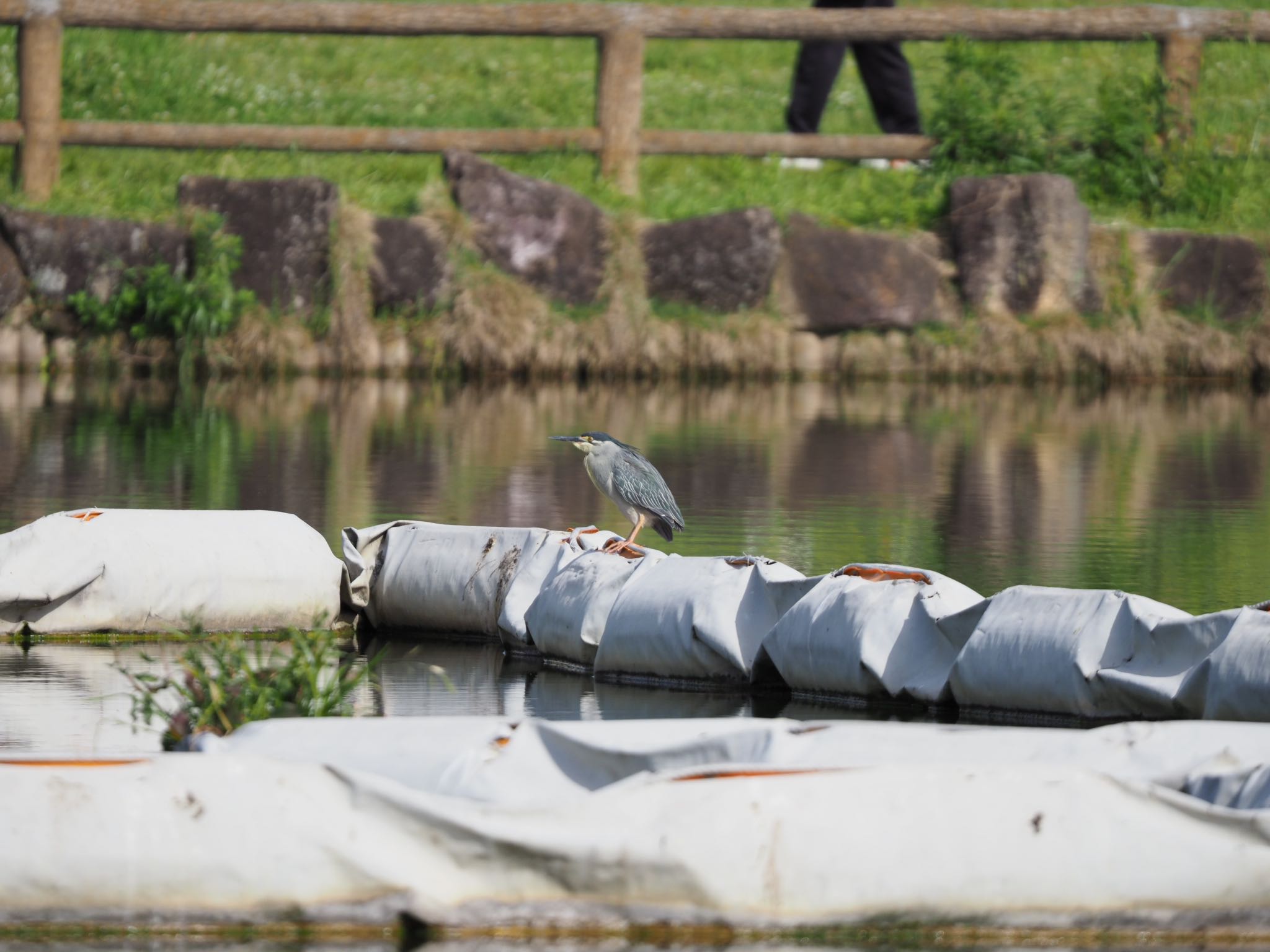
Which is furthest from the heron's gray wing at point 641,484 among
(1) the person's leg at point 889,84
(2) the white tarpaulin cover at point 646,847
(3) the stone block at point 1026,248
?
(1) the person's leg at point 889,84

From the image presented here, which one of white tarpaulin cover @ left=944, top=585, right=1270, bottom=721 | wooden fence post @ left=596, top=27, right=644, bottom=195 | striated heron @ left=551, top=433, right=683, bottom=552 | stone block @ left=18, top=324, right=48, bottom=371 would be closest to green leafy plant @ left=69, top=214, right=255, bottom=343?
stone block @ left=18, top=324, right=48, bottom=371

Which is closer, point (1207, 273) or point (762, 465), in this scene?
point (762, 465)

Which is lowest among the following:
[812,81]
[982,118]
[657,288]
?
[657,288]

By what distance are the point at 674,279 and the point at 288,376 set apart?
2611 mm

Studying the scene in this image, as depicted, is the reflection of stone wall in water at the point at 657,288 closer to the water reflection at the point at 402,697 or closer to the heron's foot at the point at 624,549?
the heron's foot at the point at 624,549

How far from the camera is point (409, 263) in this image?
13.5 metres

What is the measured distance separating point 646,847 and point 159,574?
2635 mm

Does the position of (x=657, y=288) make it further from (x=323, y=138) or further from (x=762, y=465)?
(x=762, y=465)

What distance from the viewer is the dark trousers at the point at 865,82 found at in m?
14.3

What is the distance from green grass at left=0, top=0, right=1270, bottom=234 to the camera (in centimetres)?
1448

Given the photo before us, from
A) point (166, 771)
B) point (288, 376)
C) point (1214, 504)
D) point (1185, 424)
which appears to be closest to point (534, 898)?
point (166, 771)

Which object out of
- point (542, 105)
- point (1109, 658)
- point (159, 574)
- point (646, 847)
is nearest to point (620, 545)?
point (159, 574)

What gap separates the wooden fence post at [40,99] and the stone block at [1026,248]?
6096 millimetres

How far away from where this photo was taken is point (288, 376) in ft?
44.3
